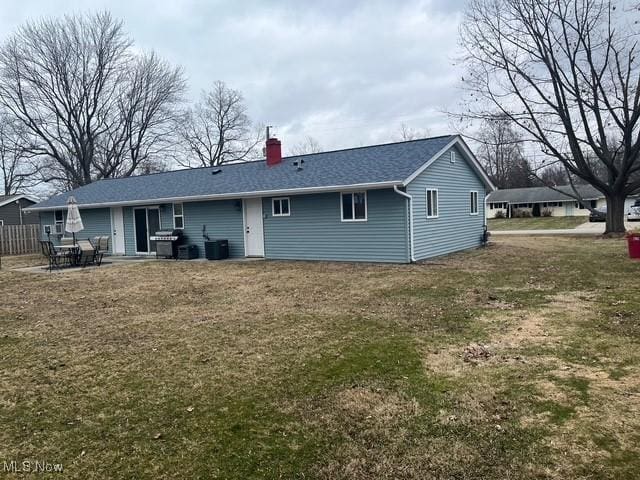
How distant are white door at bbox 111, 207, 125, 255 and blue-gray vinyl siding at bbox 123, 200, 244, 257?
2661 millimetres

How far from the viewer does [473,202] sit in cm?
1866

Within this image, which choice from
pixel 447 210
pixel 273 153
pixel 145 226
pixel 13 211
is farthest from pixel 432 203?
pixel 13 211

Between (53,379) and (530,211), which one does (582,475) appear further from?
(530,211)

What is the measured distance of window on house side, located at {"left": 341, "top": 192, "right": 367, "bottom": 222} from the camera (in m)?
14.1

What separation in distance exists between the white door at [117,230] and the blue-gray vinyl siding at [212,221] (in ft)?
8.73

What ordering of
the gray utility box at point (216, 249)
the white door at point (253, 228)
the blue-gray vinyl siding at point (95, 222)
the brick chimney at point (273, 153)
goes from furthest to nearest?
the blue-gray vinyl siding at point (95, 222)
the brick chimney at point (273, 153)
the gray utility box at point (216, 249)
the white door at point (253, 228)

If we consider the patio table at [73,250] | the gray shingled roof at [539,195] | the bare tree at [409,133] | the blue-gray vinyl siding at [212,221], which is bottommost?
the patio table at [73,250]

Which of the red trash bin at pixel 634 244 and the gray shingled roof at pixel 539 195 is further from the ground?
the gray shingled roof at pixel 539 195

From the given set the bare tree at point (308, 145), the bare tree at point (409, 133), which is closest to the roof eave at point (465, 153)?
the bare tree at point (409, 133)

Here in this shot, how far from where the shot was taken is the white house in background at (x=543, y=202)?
162 feet

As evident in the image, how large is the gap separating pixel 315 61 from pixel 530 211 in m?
36.6

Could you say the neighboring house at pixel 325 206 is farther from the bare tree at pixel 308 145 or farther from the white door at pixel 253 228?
the bare tree at pixel 308 145

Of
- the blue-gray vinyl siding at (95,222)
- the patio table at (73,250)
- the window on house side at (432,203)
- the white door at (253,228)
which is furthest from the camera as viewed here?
the blue-gray vinyl siding at (95,222)

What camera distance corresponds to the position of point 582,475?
2.84 metres
